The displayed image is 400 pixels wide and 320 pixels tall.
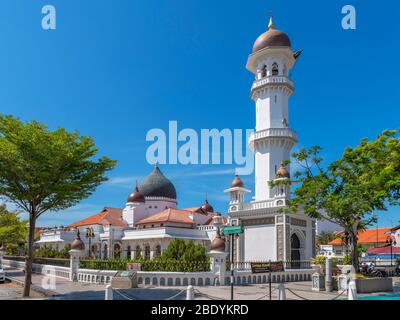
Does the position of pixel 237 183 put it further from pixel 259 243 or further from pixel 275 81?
pixel 275 81

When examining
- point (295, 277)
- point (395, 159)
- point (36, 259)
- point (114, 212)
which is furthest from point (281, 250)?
point (114, 212)

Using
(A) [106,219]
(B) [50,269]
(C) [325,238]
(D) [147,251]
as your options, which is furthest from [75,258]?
(C) [325,238]

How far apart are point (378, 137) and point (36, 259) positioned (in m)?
35.5

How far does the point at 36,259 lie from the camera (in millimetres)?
41406

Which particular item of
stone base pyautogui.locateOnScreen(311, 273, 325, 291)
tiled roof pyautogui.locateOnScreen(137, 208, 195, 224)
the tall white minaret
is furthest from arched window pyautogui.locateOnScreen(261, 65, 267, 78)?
stone base pyautogui.locateOnScreen(311, 273, 325, 291)

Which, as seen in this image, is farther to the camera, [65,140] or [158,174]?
[158,174]

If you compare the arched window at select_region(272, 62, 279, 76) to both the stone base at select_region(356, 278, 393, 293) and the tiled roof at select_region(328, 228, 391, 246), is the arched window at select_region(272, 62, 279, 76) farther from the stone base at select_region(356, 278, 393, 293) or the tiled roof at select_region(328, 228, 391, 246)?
the tiled roof at select_region(328, 228, 391, 246)

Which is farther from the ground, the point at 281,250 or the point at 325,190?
the point at 325,190

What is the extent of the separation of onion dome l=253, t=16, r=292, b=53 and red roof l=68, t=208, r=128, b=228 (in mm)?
29482

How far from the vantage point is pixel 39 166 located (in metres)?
19.5

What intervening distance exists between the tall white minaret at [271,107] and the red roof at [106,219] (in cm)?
2356
